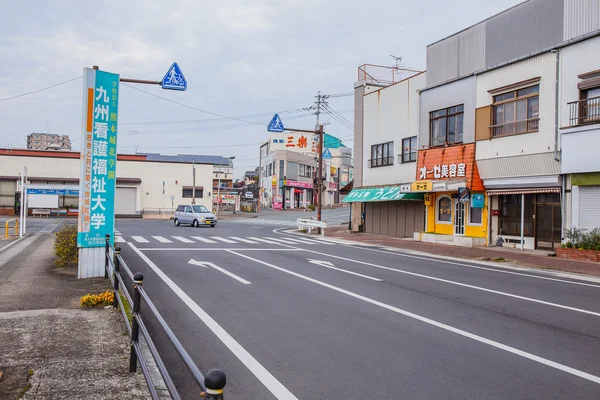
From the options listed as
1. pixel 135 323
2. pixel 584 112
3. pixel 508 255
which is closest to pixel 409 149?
pixel 508 255

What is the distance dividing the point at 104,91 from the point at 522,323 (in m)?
9.78

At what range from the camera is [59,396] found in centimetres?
433

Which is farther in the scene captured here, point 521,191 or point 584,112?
point 521,191

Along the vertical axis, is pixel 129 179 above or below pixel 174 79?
below

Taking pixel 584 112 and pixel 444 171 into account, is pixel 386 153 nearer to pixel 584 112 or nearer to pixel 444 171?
pixel 444 171

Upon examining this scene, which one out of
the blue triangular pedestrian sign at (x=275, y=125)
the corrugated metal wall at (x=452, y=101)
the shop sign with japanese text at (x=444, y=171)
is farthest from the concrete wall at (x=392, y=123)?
the blue triangular pedestrian sign at (x=275, y=125)

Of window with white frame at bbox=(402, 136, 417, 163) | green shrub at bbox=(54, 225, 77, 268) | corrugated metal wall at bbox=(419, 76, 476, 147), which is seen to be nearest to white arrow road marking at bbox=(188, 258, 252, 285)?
green shrub at bbox=(54, 225, 77, 268)

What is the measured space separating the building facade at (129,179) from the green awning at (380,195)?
27.9 metres

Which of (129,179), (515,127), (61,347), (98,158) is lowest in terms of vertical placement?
(61,347)

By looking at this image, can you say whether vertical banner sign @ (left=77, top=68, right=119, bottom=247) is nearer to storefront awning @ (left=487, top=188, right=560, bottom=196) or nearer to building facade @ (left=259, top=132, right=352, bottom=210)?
storefront awning @ (left=487, top=188, right=560, bottom=196)

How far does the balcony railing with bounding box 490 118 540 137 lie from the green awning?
258 inches

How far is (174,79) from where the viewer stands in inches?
530

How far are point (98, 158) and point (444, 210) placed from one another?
65.9 feet

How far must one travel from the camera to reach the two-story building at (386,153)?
28609 mm
